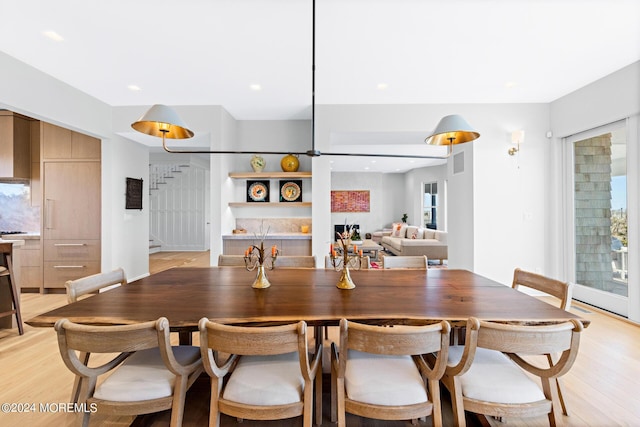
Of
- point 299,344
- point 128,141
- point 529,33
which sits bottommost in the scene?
point 299,344

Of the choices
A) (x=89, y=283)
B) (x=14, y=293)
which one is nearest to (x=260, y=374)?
(x=89, y=283)

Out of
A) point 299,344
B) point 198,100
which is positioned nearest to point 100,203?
point 198,100

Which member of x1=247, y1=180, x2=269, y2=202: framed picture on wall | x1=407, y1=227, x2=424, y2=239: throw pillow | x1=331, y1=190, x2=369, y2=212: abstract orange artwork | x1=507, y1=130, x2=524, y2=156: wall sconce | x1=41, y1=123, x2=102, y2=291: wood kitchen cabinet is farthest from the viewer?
x1=331, y1=190, x2=369, y2=212: abstract orange artwork

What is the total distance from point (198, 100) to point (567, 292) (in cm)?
445

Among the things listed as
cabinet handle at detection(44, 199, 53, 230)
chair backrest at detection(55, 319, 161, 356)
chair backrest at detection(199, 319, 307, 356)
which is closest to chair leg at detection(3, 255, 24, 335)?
cabinet handle at detection(44, 199, 53, 230)

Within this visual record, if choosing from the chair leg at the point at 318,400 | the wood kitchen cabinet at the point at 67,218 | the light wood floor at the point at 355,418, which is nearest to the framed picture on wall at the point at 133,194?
the wood kitchen cabinet at the point at 67,218

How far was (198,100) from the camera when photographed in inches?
163

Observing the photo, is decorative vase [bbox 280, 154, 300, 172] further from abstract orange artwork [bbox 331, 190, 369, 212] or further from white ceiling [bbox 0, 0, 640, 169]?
abstract orange artwork [bbox 331, 190, 369, 212]

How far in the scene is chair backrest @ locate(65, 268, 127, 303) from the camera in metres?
1.69

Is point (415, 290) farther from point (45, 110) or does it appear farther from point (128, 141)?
point (128, 141)

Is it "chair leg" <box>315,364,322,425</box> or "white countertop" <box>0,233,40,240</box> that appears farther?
"white countertop" <box>0,233,40,240</box>

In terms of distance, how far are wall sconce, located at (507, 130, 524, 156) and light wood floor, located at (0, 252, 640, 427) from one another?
7.40 ft

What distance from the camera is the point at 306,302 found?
1.60 meters

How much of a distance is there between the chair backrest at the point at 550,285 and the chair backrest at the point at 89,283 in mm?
2799
